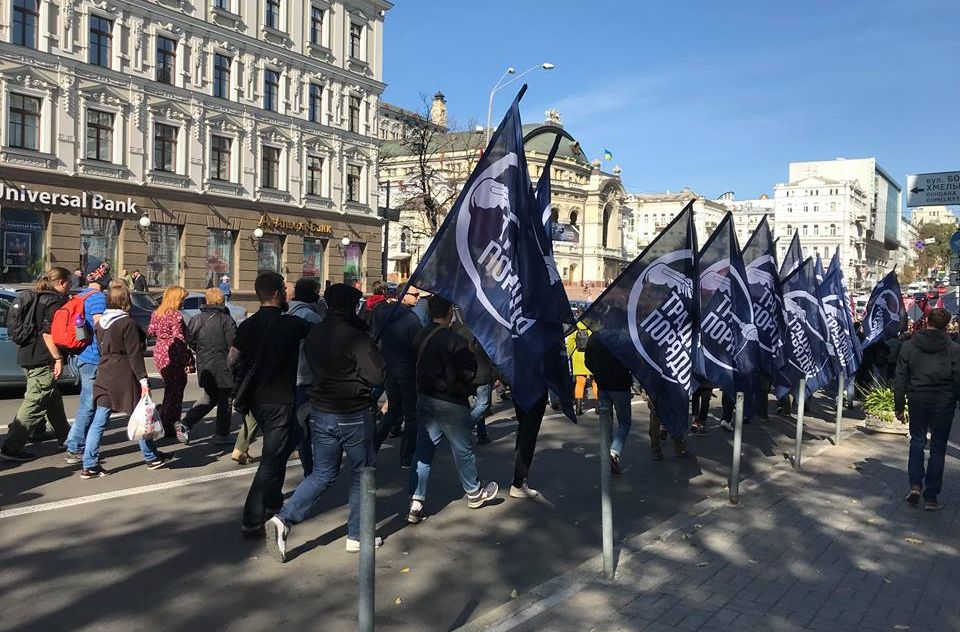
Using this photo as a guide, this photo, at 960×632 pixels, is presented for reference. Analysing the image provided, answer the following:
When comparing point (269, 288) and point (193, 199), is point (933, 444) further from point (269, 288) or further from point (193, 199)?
point (193, 199)

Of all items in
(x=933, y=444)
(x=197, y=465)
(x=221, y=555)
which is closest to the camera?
(x=221, y=555)

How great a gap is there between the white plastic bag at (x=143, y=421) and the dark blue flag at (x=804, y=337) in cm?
699

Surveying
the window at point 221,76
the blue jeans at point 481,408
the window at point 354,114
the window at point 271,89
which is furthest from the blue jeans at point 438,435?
the window at point 354,114

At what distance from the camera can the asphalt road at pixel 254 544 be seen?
453 cm

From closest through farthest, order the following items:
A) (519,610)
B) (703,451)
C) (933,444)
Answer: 1. (519,610)
2. (933,444)
3. (703,451)

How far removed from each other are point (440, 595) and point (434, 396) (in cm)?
175

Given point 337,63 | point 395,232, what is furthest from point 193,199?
point 395,232

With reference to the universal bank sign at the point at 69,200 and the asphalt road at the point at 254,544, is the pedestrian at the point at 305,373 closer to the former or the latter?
the asphalt road at the point at 254,544

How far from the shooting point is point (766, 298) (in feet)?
30.0

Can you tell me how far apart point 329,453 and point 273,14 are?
32.9m

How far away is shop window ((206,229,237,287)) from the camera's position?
3244 cm

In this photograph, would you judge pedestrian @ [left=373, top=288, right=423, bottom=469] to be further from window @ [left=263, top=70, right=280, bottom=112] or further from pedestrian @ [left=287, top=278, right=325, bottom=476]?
window @ [left=263, top=70, right=280, bottom=112]

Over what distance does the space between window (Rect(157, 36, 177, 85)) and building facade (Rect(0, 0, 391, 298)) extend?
0.06m

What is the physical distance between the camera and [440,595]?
4.88 m
